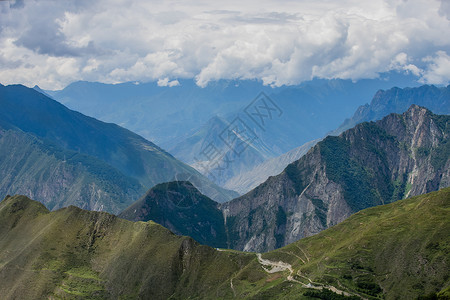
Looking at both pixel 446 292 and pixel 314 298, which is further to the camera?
pixel 314 298

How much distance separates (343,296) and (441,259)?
1601 inches

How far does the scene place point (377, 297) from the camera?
199000 millimetres

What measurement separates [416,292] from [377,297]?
46.8 feet

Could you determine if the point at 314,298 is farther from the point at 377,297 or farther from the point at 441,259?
the point at 441,259

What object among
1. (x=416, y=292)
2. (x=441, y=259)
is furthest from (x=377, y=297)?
(x=441, y=259)

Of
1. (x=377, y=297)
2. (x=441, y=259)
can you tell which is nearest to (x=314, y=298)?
(x=377, y=297)

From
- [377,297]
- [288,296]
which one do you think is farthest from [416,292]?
[288,296]

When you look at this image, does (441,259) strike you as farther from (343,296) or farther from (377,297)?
(343,296)

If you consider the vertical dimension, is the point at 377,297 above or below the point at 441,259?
below

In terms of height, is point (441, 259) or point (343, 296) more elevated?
point (441, 259)

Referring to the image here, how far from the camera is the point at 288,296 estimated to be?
199875 millimetres

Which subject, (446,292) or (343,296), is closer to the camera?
(446,292)

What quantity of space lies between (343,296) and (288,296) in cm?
2037

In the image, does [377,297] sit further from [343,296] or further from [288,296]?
[288,296]
